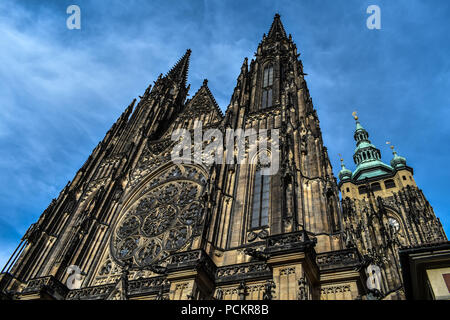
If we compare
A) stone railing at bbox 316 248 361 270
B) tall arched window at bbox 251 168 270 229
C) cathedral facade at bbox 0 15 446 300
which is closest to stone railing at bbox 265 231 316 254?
cathedral facade at bbox 0 15 446 300

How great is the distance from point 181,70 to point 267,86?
1267cm

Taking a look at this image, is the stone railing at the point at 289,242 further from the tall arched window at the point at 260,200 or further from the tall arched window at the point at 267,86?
the tall arched window at the point at 267,86

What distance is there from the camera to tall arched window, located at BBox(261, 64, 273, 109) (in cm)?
2036

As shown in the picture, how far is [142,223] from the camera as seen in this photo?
55.0 ft

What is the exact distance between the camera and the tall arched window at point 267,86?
802 inches

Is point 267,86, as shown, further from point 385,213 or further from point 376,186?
point 376,186

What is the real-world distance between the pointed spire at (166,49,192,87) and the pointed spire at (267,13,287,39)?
8213 mm

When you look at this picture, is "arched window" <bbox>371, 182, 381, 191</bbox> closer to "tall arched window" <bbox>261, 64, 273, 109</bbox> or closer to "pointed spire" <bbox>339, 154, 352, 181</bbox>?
"pointed spire" <bbox>339, 154, 352, 181</bbox>

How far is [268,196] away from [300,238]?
168 inches

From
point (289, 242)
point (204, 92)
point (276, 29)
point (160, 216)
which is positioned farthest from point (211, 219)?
point (276, 29)

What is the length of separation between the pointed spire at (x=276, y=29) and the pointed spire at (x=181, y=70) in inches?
323

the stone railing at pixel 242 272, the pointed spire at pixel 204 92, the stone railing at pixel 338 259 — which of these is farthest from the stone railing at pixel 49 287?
the pointed spire at pixel 204 92

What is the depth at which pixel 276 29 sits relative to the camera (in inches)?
1125

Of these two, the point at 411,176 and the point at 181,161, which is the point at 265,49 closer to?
the point at 181,161
